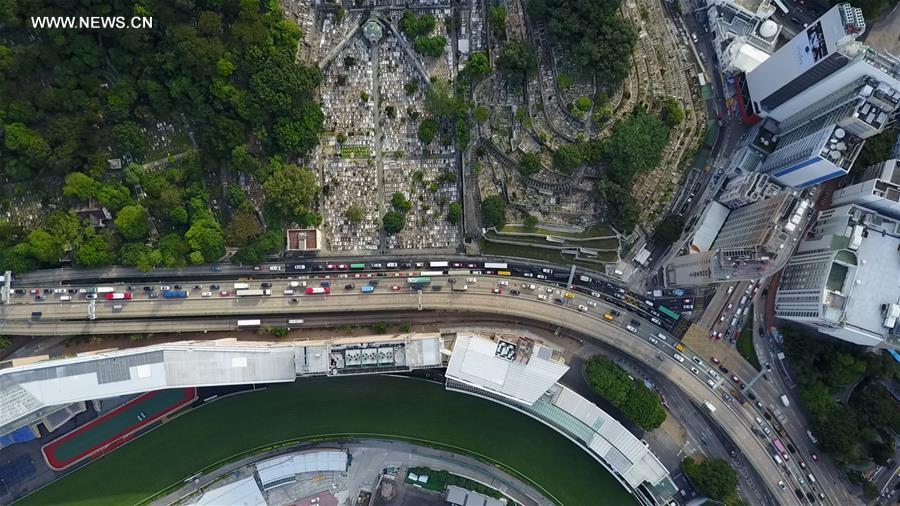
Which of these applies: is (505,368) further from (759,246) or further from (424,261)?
(759,246)

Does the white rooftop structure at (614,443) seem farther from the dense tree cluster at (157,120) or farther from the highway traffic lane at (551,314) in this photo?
the dense tree cluster at (157,120)

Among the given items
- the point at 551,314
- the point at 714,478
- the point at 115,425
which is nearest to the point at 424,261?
the point at 551,314

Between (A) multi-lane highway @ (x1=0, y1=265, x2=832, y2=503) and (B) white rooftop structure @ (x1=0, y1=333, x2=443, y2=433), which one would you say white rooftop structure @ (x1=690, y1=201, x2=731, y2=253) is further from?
(B) white rooftop structure @ (x1=0, y1=333, x2=443, y2=433)

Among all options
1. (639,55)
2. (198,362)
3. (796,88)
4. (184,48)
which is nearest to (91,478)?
(198,362)

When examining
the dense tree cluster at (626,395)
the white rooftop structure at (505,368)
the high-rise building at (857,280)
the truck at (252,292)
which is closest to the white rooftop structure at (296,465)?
the white rooftop structure at (505,368)

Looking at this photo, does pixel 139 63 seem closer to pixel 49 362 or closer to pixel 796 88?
pixel 49 362

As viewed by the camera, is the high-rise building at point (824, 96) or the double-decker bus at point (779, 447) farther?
the double-decker bus at point (779, 447)

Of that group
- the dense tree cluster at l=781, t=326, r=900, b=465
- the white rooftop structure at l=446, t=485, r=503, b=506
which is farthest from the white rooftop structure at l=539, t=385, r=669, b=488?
the dense tree cluster at l=781, t=326, r=900, b=465
